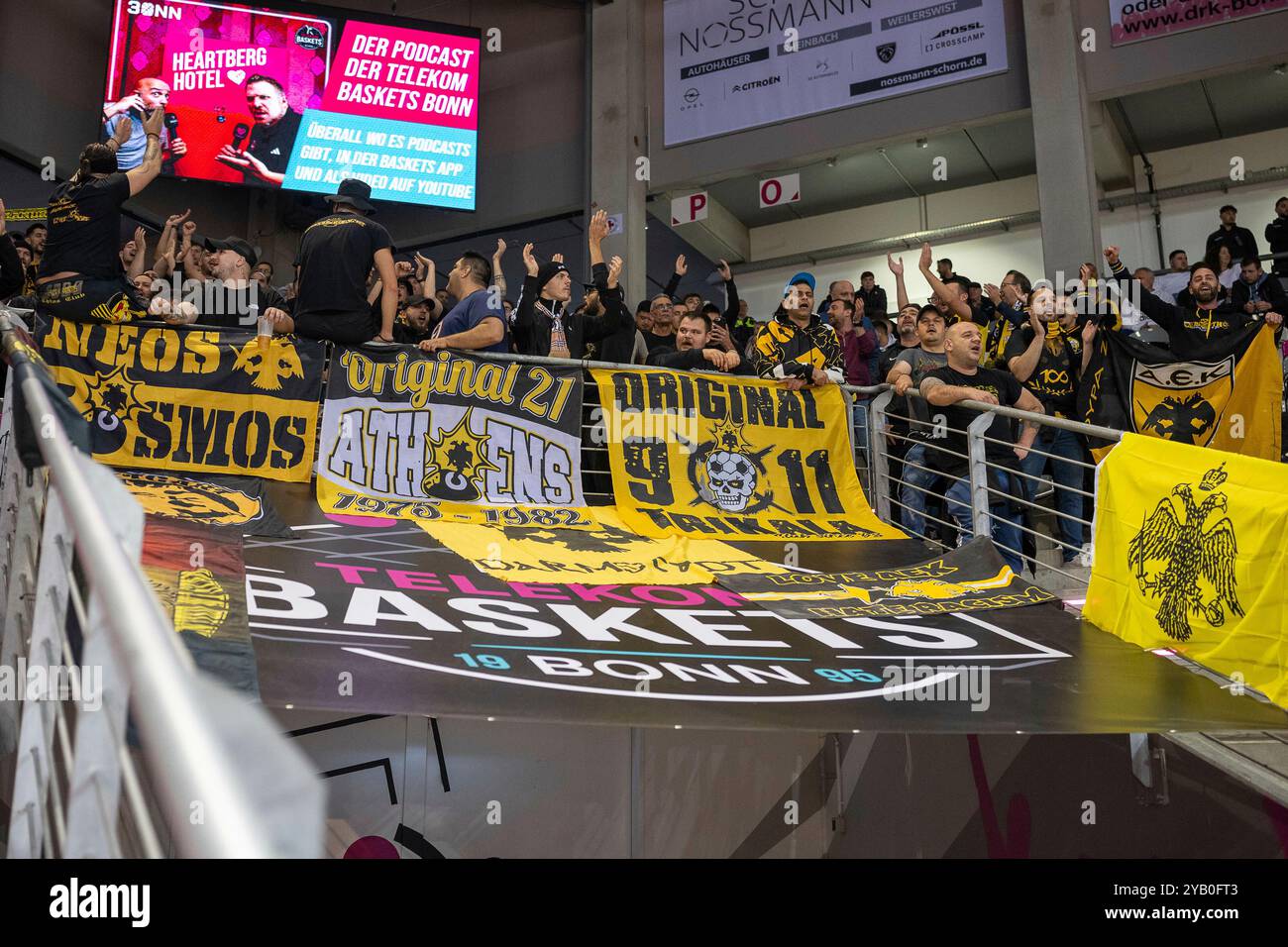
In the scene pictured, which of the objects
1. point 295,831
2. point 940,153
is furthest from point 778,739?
point 940,153

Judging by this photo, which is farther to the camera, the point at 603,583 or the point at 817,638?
the point at 603,583

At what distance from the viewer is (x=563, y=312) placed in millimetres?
7539

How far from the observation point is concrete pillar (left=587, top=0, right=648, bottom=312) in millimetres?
12922

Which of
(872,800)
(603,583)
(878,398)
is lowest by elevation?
(872,800)

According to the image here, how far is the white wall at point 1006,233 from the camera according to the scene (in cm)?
1439

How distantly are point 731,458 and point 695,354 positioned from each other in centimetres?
88

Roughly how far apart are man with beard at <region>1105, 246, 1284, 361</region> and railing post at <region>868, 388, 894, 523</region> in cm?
216

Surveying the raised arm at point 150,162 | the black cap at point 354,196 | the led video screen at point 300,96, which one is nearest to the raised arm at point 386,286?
the black cap at point 354,196

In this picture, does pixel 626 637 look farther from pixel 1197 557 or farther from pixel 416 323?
pixel 416 323

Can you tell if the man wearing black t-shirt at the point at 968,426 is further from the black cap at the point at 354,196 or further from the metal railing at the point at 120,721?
the metal railing at the point at 120,721

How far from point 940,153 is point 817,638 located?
443 inches

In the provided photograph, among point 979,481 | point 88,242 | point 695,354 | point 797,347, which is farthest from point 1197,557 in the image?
point 88,242

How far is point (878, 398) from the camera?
7.20 meters
